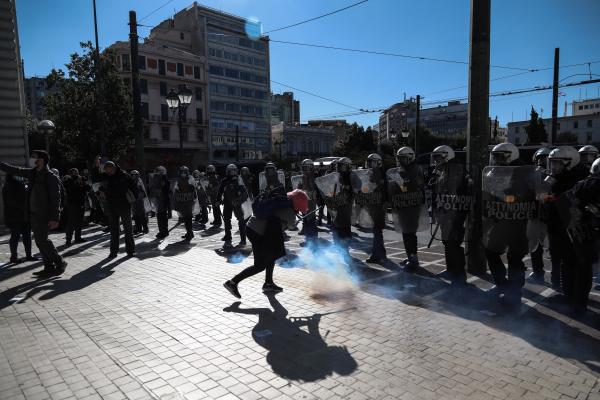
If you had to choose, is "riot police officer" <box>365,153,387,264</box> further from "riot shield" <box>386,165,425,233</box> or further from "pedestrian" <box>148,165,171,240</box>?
"pedestrian" <box>148,165,171,240</box>

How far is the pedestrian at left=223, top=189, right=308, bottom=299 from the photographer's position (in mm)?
5730

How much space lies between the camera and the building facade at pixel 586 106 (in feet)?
360

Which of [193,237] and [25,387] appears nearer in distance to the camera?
[25,387]

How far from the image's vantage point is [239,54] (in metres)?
71.9

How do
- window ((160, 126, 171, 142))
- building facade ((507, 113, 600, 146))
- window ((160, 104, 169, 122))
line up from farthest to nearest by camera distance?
building facade ((507, 113, 600, 146)) < window ((160, 126, 171, 142)) < window ((160, 104, 169, 122))

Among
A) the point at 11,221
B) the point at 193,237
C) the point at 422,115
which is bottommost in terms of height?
the point at 193,237

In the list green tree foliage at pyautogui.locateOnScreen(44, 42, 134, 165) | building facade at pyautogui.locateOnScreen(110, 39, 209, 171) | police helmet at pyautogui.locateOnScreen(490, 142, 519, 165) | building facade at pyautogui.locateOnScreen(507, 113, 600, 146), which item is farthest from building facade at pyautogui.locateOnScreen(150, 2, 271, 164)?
police helmet at pyautogui.locateOnScreen(490, 142, 519, 165)

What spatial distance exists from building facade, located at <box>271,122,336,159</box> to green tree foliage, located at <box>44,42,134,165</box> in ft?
186

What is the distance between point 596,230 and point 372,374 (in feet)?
10.2

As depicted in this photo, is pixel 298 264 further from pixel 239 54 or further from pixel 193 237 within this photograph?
pixel 239 54

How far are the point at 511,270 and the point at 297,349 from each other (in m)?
3.02

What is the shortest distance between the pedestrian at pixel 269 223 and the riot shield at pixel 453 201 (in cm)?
210

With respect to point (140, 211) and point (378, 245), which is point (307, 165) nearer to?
point (378, 245)

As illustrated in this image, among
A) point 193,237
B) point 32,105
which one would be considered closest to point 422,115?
point 32,105
